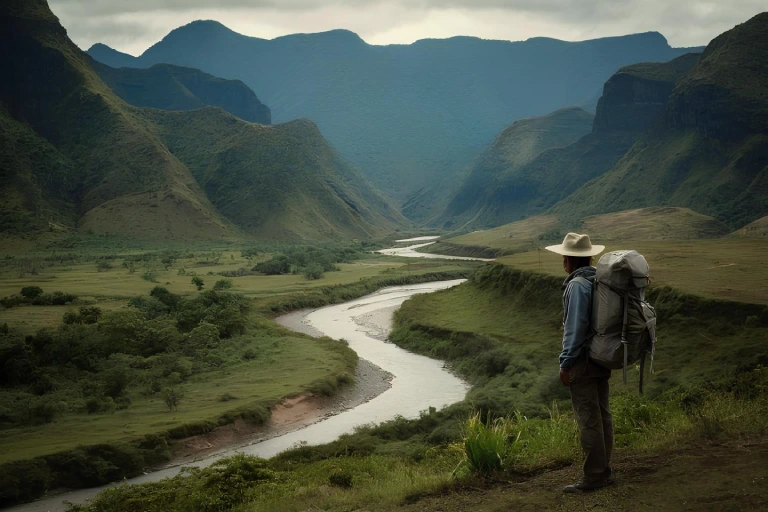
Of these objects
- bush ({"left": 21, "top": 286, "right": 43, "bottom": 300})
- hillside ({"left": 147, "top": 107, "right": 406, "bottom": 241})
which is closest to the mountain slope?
hillside ({"left": 147, "top": 107, "right": 406, "bottom": 241})

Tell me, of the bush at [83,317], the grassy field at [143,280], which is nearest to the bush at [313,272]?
the grassy field at [143,280]

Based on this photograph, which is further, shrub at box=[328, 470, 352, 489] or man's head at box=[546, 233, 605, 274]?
shrub at box=[328, 470, 352, 489]

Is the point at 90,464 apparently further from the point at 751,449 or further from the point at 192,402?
the point at 751,449

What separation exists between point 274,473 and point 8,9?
195624 millimetres

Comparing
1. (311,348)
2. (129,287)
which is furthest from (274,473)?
(129,287)

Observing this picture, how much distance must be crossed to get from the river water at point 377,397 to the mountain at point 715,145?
7653cm

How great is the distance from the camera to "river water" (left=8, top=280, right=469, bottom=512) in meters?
29.9

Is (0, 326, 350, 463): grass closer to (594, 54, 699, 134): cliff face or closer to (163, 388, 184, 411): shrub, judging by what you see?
(163, 388, 184, 411): shrub

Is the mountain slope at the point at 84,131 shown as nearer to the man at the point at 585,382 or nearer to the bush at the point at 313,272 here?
the bush at the point at 313,272

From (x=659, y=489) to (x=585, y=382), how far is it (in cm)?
158

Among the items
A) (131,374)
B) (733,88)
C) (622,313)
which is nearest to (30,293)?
(131,374)

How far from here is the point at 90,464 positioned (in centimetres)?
2745

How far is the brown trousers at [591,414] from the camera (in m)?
9.38

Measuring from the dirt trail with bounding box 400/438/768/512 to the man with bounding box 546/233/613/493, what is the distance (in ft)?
0.97
